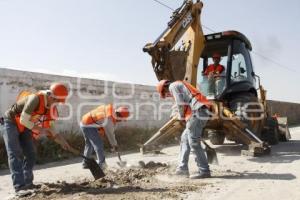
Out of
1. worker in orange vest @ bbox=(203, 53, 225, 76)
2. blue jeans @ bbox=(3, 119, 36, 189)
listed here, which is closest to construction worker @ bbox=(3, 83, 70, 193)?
blue jeans @ bbox=(3, 119, 36, 189)

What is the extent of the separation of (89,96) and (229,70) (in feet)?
14.8

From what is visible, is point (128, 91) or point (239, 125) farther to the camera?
point (128, 91)

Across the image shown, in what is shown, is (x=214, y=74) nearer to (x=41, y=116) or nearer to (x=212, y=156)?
(x=212, y=156)

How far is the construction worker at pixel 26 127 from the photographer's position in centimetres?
547

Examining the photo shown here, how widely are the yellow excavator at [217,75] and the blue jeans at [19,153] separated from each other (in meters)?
3.99

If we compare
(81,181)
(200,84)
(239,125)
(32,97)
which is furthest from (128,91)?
(32,97)

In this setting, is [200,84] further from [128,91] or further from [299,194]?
[299,194]

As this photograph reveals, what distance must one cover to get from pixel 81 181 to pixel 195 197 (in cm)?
213

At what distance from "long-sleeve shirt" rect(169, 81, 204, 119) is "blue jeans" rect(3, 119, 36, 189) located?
2388 mm

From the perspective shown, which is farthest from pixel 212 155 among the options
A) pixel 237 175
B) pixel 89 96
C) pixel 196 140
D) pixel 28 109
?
pixel 89 96

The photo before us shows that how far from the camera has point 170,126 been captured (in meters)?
9.62

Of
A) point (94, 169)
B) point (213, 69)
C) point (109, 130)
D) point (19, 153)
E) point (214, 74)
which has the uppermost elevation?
point (213, 69)

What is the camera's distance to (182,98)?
677 cm

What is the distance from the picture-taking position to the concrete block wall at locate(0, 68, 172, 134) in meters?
9.72
